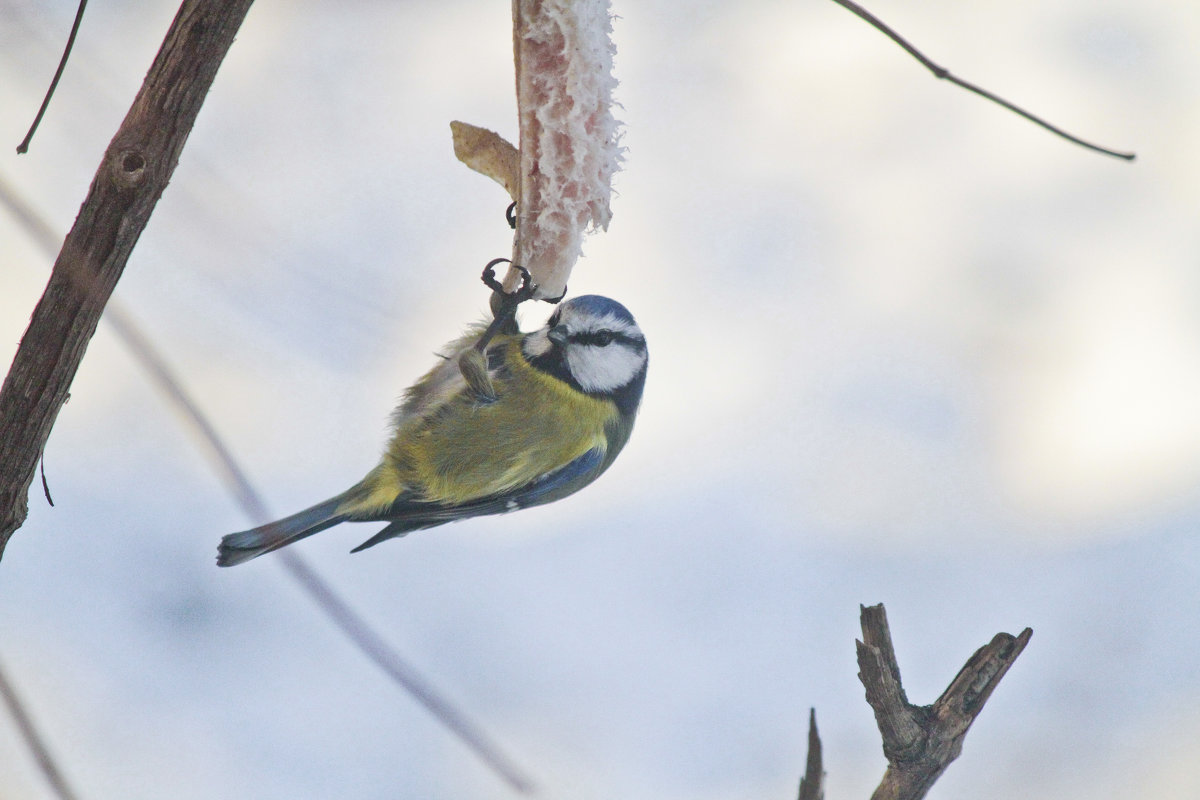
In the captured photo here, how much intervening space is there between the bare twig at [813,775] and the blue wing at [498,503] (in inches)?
19.1

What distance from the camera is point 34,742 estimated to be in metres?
0.36

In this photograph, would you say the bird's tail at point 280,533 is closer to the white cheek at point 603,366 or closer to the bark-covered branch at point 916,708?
the white cheek at point 603,366

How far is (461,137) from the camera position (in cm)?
59

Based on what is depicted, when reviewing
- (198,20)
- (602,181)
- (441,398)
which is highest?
(198,20)

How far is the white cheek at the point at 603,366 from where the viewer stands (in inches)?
32.9

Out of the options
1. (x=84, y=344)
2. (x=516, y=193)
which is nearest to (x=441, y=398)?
(x=516, y=193)

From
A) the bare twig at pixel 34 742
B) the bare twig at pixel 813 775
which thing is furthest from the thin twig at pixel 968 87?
the bare twig at pixel 34 742

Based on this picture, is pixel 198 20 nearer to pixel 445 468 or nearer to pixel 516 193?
pixel 516 193

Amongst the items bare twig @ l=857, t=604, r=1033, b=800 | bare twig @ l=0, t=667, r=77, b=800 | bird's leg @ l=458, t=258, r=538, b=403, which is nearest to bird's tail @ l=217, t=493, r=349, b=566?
bird's leg @ l=458, t=258, r=538, b=403

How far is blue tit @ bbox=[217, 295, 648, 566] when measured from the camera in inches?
31.3

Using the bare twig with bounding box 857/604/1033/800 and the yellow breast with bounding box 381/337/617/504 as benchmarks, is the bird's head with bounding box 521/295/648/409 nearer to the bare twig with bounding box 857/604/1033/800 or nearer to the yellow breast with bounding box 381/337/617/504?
the yellow breast with bounding box 381/337/617/504

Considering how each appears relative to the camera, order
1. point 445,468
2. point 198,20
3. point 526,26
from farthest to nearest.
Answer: point 445,468
point 526,26
point 198,20

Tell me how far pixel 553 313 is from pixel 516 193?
22 cm

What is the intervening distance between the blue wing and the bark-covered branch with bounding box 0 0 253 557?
0.38 metres
